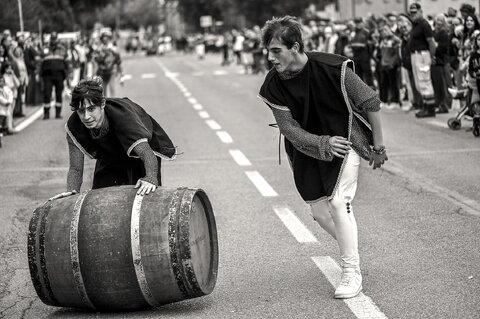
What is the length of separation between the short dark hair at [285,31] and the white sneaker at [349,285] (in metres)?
1.30

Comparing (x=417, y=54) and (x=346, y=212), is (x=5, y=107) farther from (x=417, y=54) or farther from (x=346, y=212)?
(x=346, y=212)

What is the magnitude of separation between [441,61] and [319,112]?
526 inches

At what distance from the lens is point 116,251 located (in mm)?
5641

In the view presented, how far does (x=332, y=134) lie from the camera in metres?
6.07

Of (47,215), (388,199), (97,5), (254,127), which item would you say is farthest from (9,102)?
(97,5)

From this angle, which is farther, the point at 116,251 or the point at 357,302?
the point at 357,302

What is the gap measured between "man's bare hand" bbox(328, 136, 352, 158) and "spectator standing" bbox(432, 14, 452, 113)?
43.2 ft

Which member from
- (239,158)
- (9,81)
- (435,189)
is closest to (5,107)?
(9,81)

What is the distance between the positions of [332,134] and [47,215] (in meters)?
1.61

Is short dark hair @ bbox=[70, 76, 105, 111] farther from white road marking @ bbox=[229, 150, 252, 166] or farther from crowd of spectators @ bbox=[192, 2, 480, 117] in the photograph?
crowd of spectators @ bbox=[192, 2, 480, 117]

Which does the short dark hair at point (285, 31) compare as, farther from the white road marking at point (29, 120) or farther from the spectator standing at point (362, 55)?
the spectator standing at point (362, 55)

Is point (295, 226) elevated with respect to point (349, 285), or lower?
lower

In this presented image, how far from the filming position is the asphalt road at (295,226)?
19.9 ft

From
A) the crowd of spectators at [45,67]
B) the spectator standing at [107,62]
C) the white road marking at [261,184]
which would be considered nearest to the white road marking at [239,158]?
the white road marking at [261,184]
